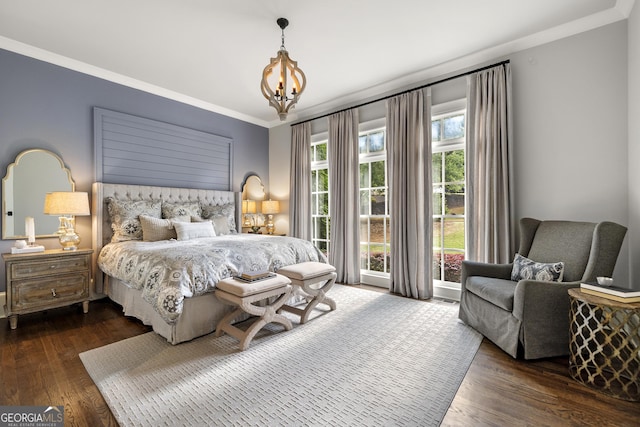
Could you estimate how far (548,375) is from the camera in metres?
1.91

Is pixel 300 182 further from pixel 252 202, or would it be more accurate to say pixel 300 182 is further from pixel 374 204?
pixel 374 204

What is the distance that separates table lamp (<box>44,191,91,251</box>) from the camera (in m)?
3.00

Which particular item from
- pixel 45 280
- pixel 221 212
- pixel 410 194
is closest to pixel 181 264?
pixel 45 280

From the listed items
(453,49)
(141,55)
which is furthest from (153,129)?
(453,49)

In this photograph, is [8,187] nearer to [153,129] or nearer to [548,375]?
[153,129]

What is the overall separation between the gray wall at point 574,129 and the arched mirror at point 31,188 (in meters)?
5.27

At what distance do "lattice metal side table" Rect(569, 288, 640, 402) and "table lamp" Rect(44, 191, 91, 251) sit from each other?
4554 mm

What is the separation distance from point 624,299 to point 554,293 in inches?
15.3

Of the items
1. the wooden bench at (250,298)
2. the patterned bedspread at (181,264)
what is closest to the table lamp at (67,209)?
the patterned bedspread at (181,264)

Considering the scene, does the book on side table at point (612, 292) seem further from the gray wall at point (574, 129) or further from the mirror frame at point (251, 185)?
the mirror frame at point (251, 185)

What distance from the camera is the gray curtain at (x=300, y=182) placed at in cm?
508

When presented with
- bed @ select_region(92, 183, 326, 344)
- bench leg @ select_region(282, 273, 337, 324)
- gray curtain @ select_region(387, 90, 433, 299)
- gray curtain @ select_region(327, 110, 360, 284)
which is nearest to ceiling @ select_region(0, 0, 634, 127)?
gray curtain @ select_region(387, 90, 433, 299)

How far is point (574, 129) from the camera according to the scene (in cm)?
282

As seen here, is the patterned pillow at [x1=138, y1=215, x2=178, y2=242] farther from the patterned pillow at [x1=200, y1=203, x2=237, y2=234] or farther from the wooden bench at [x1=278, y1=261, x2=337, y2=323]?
the wooden bench at [x1=278, y1=261, x2=337, y2=323]
